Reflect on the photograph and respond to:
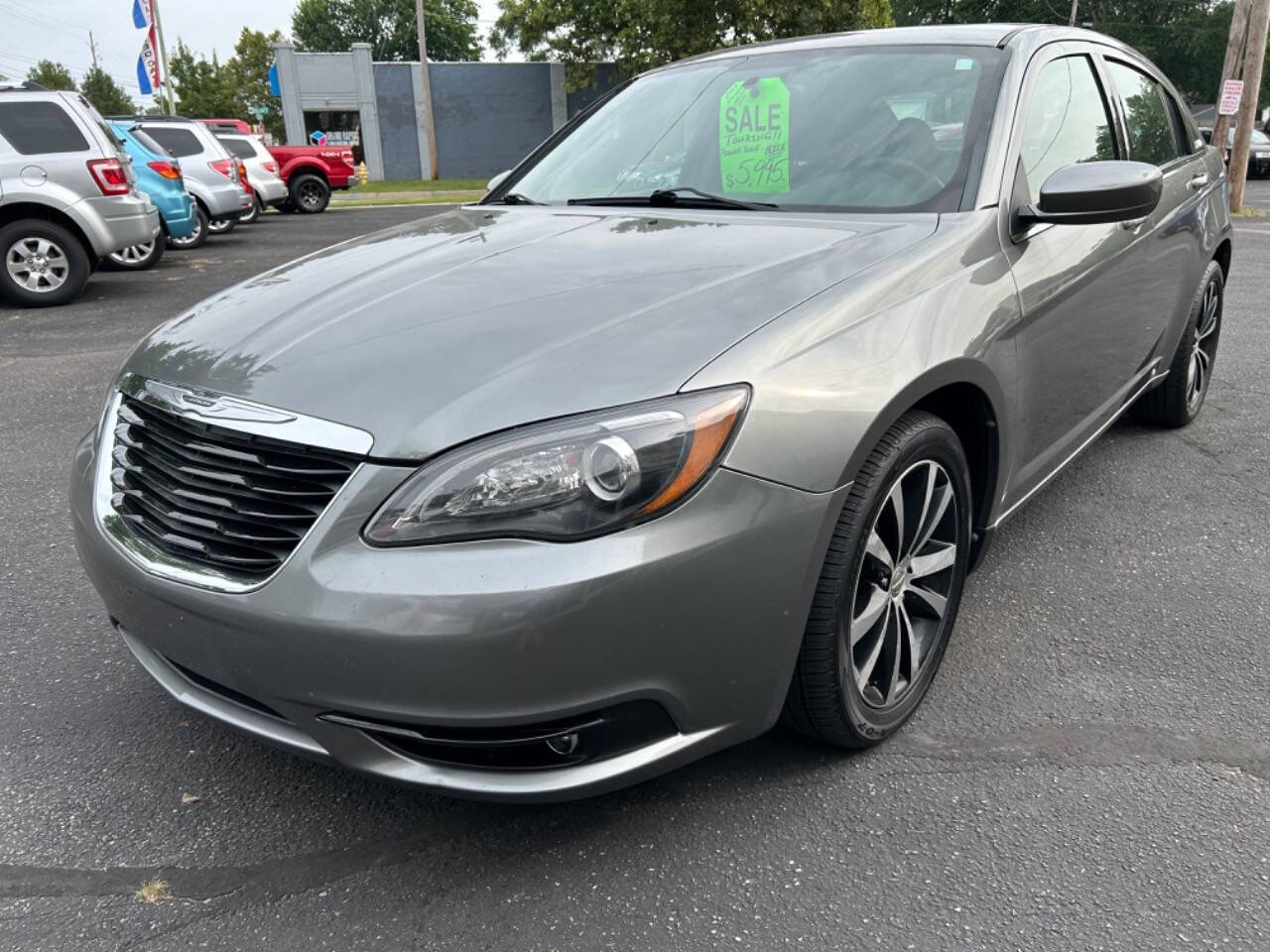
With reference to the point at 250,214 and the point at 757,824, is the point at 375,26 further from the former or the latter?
the point at 757,824

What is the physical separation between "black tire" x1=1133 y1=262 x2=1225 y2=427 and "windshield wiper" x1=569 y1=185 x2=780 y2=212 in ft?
7.90

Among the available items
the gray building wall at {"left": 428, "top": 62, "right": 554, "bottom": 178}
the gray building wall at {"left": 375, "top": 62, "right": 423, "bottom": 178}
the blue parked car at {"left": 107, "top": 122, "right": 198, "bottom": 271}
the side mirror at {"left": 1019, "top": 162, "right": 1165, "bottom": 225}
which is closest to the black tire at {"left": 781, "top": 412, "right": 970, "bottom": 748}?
the side mirror at {"left": 1019, "top": 162, "right": 1165, "bottom": 225}

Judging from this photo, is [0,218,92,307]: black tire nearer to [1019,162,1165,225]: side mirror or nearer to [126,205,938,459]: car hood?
[126,205,938,459]: car hood

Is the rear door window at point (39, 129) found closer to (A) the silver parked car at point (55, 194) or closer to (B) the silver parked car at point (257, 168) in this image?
(A) the silver parked car at point (55, 194)

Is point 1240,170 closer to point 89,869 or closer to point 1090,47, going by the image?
point 1090,47

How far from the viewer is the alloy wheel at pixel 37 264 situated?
8656mm

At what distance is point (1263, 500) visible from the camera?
3883 millimetres

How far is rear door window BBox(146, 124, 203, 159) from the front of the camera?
45.1 feet

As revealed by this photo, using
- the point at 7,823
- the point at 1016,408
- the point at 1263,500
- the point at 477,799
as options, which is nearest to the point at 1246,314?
the point at 1263,500

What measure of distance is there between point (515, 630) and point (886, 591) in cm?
97

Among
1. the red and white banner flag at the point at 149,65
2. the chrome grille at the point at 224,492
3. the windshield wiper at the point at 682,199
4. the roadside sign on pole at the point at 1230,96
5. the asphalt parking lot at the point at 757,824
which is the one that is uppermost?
the red and white banner flag at the point at 149,65

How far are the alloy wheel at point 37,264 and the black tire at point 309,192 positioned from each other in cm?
1284

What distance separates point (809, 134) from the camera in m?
2.93

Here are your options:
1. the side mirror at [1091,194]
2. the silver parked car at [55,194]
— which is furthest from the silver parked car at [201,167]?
the side mirror at [1091,194]
